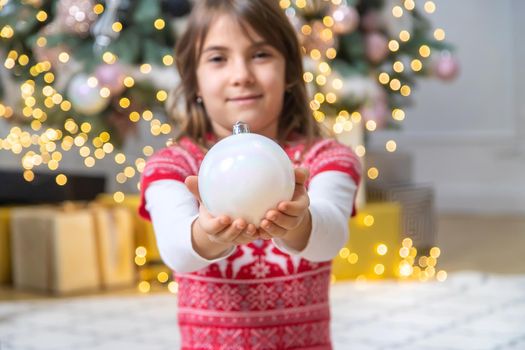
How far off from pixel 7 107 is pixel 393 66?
1.09 m

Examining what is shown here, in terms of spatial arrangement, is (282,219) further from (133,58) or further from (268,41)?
(133,58)

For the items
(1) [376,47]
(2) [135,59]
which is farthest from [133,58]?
(1) [376,47]

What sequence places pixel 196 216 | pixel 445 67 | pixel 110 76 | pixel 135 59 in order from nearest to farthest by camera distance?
pixel 196 216, pixel 110 76, pixel 135 59, pixel 445 67

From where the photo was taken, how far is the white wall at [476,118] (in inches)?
147

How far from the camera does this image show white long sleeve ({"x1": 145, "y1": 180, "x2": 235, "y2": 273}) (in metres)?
0.82

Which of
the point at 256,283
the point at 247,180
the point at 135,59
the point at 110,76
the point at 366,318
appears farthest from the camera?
the point at 135,59

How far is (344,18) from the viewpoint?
2.13 m

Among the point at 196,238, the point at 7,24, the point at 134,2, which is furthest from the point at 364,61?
the point at 196,238

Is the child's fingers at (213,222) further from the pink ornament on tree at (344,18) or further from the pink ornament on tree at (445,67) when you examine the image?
the pink ornament on tree at (445,67)

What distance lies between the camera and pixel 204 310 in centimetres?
96

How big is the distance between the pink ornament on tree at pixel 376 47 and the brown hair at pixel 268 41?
122 centimetres

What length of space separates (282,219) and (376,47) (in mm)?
1616

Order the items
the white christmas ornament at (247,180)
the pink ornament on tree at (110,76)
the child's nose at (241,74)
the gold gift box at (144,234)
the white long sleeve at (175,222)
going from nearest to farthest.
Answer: the white christmas ornament at (247,180), the white long sleeve at (175,222), the child's nose at (241,74), the pink ornament on tree at (110,76), the gold gift box at (144,234)

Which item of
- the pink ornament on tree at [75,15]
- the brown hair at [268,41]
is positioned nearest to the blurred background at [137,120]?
the pink ornament on tree at [75,15]
